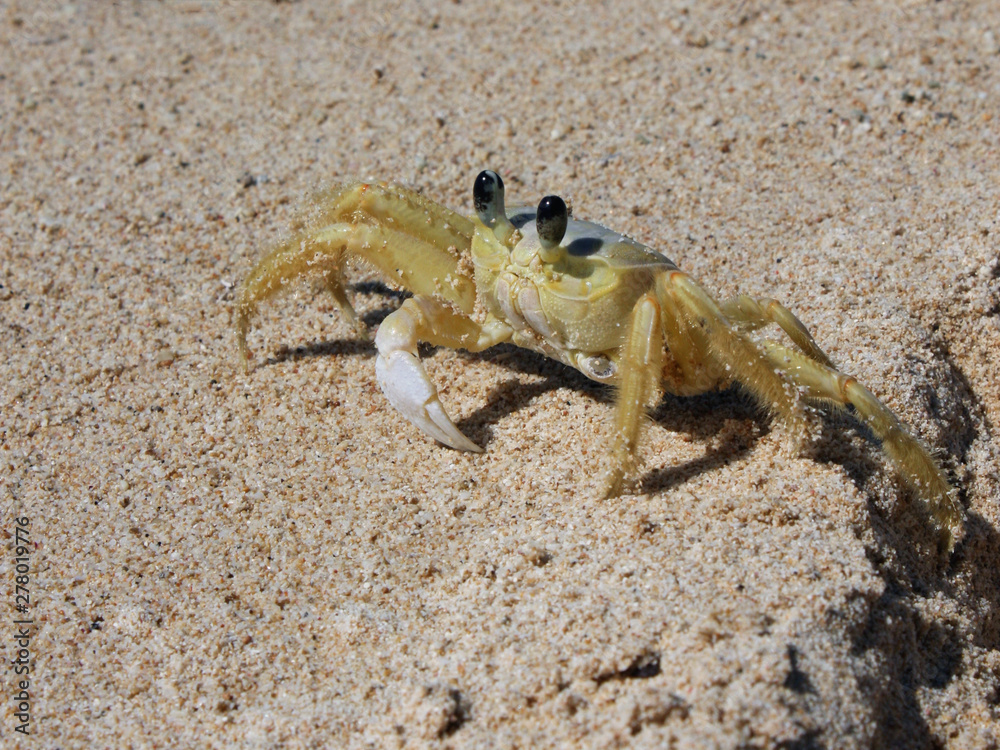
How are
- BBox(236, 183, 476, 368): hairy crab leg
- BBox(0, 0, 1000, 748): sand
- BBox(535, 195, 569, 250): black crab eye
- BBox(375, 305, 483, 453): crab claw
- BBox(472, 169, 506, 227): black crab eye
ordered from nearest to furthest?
1. BBox(0, 0, 1000, 748): sand
2. BBox(535, 195, 569, 250): black crab eye
3. BBox(375, 305, 483, 453): crab claw
4. BBox(472, 169, 506, 227): black crab eye
5. BBox(236, 183, 476, 368): hairy crab leg

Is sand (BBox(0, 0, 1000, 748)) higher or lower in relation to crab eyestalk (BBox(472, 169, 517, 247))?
lower

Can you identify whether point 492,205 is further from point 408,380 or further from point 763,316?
point 763,316

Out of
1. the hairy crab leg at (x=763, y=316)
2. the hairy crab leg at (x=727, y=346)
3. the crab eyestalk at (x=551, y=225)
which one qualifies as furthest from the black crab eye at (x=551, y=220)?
the hairy crab leg at (x=763, y=316)

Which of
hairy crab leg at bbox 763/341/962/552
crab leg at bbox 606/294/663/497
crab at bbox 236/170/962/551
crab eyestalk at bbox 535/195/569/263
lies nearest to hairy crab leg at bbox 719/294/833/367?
crab at bbox 236/170/962/551

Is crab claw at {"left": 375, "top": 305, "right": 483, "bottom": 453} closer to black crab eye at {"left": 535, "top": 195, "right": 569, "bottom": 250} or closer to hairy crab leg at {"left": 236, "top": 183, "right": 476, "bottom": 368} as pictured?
hairy crab leg at {"left": 236, "top": 183, "right": 476, "bottom": 368}

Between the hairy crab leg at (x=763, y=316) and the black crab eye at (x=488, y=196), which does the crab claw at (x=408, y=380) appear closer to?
the black crab eye at (x=488, y=196)

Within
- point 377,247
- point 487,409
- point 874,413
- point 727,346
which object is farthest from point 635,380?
point 377,247

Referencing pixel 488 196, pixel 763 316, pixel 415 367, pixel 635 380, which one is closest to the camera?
pixel 635 380
